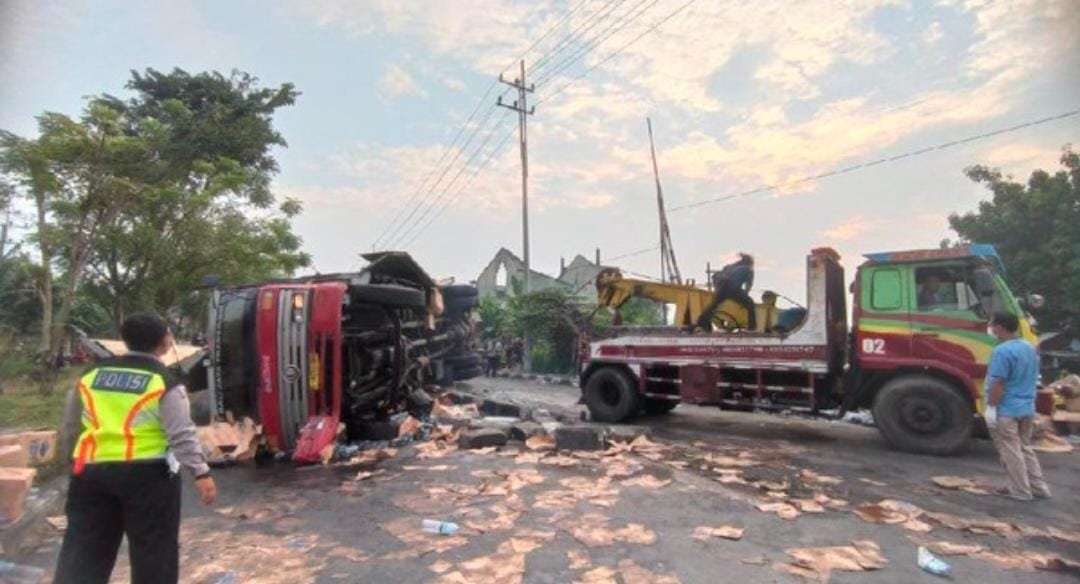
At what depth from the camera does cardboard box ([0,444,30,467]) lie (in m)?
4.64

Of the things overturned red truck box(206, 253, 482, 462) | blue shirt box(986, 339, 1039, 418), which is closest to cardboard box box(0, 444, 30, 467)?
overturned red truck box(206, 253, 482, 462)

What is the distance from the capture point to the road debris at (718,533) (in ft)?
14.2

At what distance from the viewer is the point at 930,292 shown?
717 cm

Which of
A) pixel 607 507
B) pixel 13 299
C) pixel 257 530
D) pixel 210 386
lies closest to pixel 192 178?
pixel 13 299

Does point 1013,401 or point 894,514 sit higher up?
point 1013,401

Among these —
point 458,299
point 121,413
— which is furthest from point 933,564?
point 458,299

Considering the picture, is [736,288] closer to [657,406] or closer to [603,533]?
[657,406]

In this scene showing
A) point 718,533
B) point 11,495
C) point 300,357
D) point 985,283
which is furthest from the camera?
point 300,357

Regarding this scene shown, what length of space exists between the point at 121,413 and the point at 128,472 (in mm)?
275

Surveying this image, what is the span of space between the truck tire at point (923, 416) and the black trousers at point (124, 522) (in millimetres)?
7130

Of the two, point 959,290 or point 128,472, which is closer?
point 128,472

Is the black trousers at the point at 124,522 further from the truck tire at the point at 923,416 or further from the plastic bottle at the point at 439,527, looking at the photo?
the truck tire at the point at 923,416

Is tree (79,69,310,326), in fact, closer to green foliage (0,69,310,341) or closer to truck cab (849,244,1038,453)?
green foliage (0,69,310,341)

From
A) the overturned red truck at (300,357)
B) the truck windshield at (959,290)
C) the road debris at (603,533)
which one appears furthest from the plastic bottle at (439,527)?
the truck windshield at (959,290)
